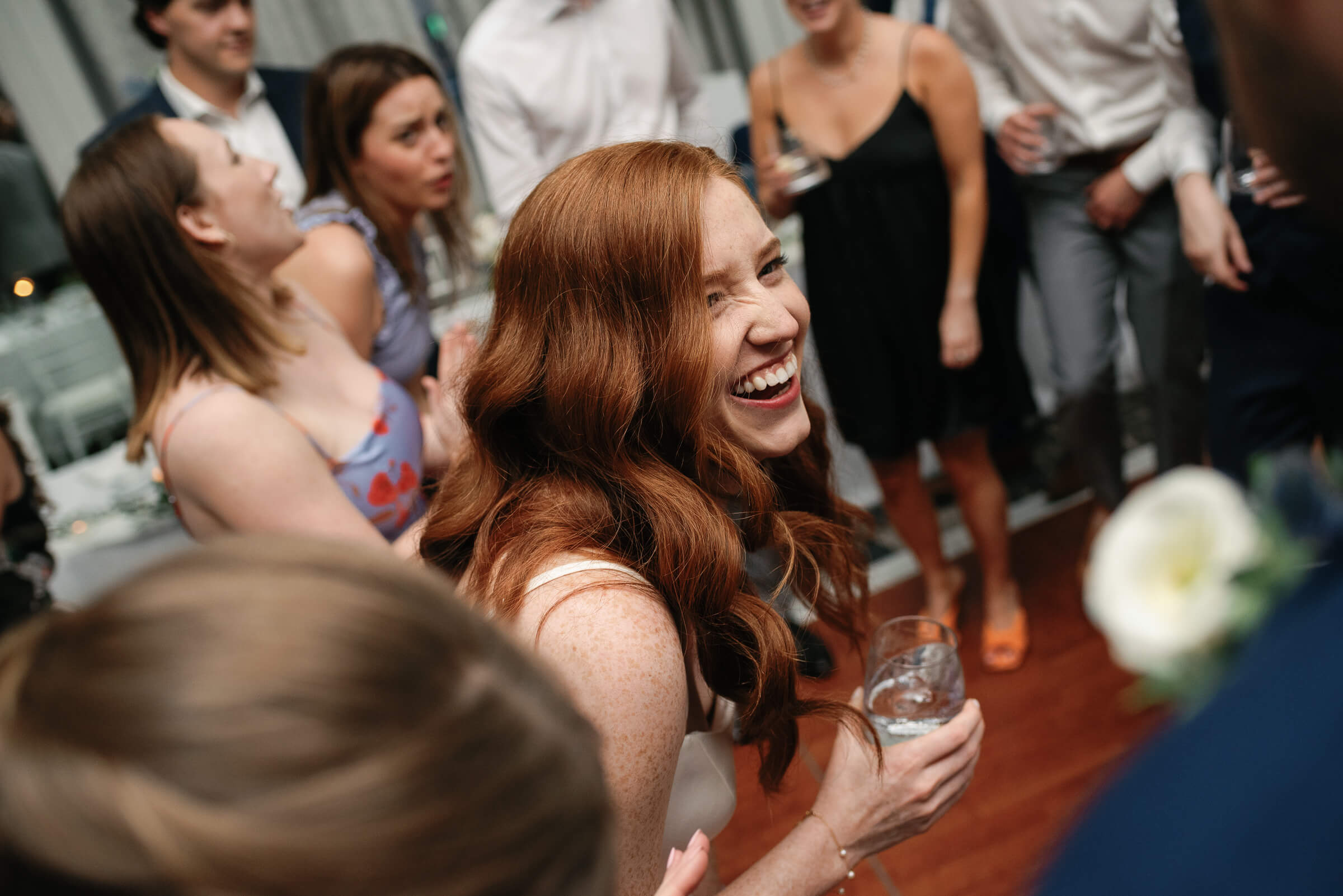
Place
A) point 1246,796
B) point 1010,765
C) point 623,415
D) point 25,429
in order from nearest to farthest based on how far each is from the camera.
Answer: point 1246,796, point 623,415, point 1010,765, point 25,429

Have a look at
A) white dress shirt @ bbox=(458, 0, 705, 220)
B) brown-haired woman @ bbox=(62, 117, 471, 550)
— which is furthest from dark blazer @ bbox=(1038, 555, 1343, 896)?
white dress shirt @ bbox=(458, 0, 705, 220)

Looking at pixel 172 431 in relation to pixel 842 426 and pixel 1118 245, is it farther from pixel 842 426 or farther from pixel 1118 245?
pixel 1118 245

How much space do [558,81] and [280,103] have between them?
2.88 ft

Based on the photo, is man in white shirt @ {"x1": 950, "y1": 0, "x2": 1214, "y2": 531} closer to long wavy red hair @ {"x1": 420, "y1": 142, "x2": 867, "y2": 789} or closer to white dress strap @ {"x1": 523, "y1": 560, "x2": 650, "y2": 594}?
long wavy red hair @ {"x1": 420, "y1": 142, "x2": 867, "y2": 789}

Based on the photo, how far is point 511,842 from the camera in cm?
48

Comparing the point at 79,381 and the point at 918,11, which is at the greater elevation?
the point at 918,11

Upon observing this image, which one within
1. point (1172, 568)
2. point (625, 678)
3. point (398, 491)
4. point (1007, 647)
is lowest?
point (1007, 647)

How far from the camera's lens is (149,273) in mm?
1736

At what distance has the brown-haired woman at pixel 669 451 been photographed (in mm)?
1213

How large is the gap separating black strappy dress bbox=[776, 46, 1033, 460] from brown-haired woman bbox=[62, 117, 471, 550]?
3.69 feet

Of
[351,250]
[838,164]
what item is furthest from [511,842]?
[838,164]

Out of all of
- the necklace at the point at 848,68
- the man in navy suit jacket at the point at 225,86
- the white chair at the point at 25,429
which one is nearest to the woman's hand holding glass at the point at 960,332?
the necklace at the point at 848,68

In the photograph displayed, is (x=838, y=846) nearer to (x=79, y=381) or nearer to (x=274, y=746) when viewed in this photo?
(x=274, y=746)

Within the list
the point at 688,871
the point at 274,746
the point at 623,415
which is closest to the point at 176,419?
the point at 623,415
